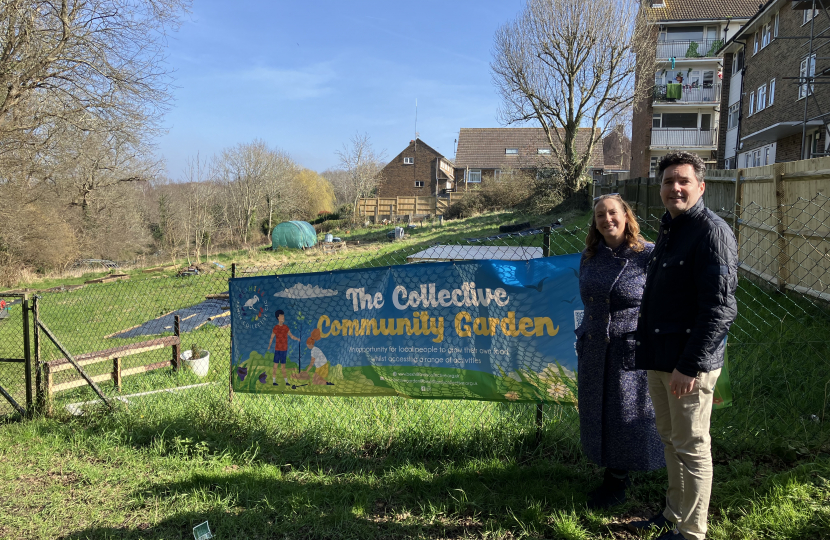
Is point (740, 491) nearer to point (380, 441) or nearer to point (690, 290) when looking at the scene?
point (690, 290)

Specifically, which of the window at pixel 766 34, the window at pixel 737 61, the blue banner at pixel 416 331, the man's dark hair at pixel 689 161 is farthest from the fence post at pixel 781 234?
the window at pixel 737 61

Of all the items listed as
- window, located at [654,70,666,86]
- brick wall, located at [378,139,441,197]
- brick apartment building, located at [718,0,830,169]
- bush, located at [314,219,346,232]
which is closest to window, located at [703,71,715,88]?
window, located at [654,70,666,86]

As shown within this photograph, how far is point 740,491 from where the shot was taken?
313cm

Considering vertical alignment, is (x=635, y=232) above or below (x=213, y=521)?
above

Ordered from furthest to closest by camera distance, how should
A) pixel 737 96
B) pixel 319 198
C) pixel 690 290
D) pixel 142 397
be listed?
1. pixel 319 198
2. pixel 737 96
3. pixel 142 397
4. pixel 690 290

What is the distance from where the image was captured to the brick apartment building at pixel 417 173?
56938 millimetres

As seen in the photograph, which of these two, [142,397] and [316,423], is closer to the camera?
[316,423]

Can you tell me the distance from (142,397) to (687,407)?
4.85 metres

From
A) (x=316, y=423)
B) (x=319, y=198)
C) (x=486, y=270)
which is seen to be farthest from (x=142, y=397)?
(x=319, y=198)

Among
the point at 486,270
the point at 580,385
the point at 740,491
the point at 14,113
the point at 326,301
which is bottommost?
the point at 740,491

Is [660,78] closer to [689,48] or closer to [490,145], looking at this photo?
A: [689,48]

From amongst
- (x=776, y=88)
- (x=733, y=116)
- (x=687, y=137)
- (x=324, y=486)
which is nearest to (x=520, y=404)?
(x=324, y=486)

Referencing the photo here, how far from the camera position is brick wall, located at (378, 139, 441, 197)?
57094mm

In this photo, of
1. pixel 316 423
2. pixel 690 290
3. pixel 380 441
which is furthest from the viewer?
pixel 316 423
